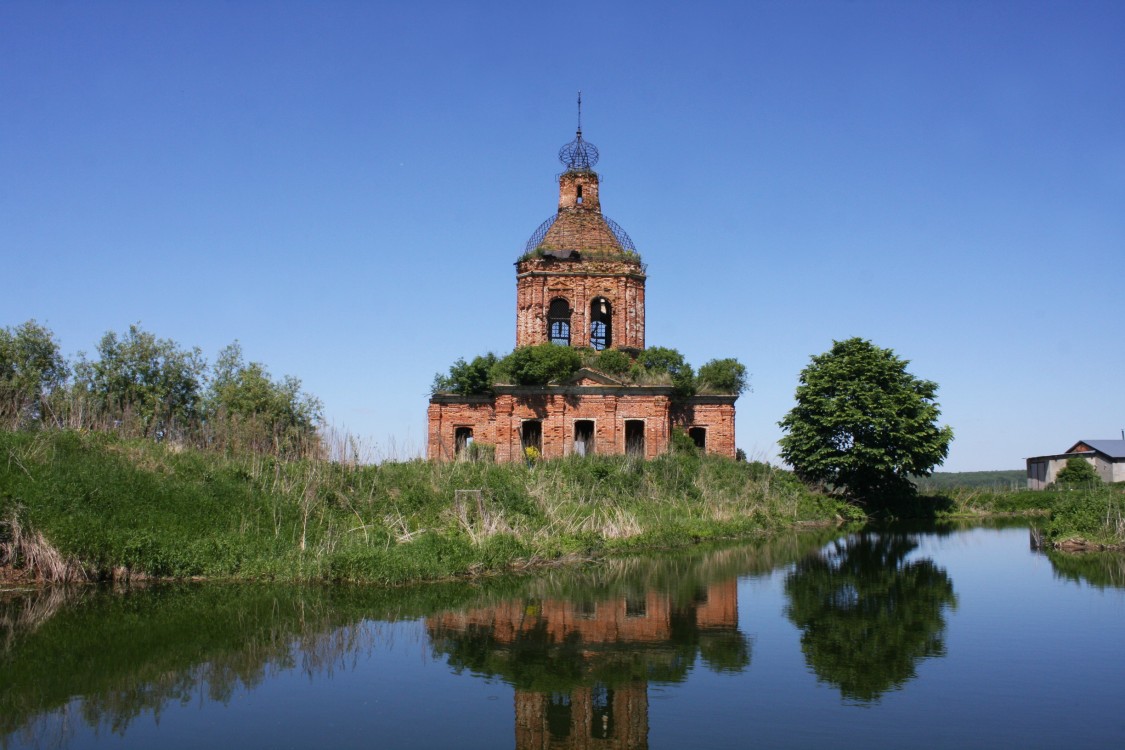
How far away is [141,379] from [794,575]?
112 feet

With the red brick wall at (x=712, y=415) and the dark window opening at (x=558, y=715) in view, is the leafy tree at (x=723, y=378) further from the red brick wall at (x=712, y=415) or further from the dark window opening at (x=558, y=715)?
the dark window opening at (x=558, y=715)


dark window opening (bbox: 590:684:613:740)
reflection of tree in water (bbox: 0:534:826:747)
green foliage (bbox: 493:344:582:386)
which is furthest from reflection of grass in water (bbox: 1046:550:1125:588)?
green foliage (bbox: 493:344:582:386)

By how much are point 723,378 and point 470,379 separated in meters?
9.75

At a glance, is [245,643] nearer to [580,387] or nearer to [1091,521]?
[1091,521]

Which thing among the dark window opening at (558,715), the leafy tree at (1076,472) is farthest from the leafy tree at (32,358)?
the leafy tree at (1076,472)

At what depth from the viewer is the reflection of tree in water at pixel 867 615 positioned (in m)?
9.52

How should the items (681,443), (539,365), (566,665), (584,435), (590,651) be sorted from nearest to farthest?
(566,665), (590,651), (539,365), (681,443), (584,435)

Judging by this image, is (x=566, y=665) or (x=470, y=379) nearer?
(x=566, y=665)

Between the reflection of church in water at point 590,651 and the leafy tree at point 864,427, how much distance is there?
21662 mm

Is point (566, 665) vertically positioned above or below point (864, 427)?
below

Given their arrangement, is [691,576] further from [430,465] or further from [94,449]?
[94,449]

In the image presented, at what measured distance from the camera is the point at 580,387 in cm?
3431

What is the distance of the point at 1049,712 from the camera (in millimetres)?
7992

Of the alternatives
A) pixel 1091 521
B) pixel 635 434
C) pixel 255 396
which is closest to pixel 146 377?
pixel 255 396
